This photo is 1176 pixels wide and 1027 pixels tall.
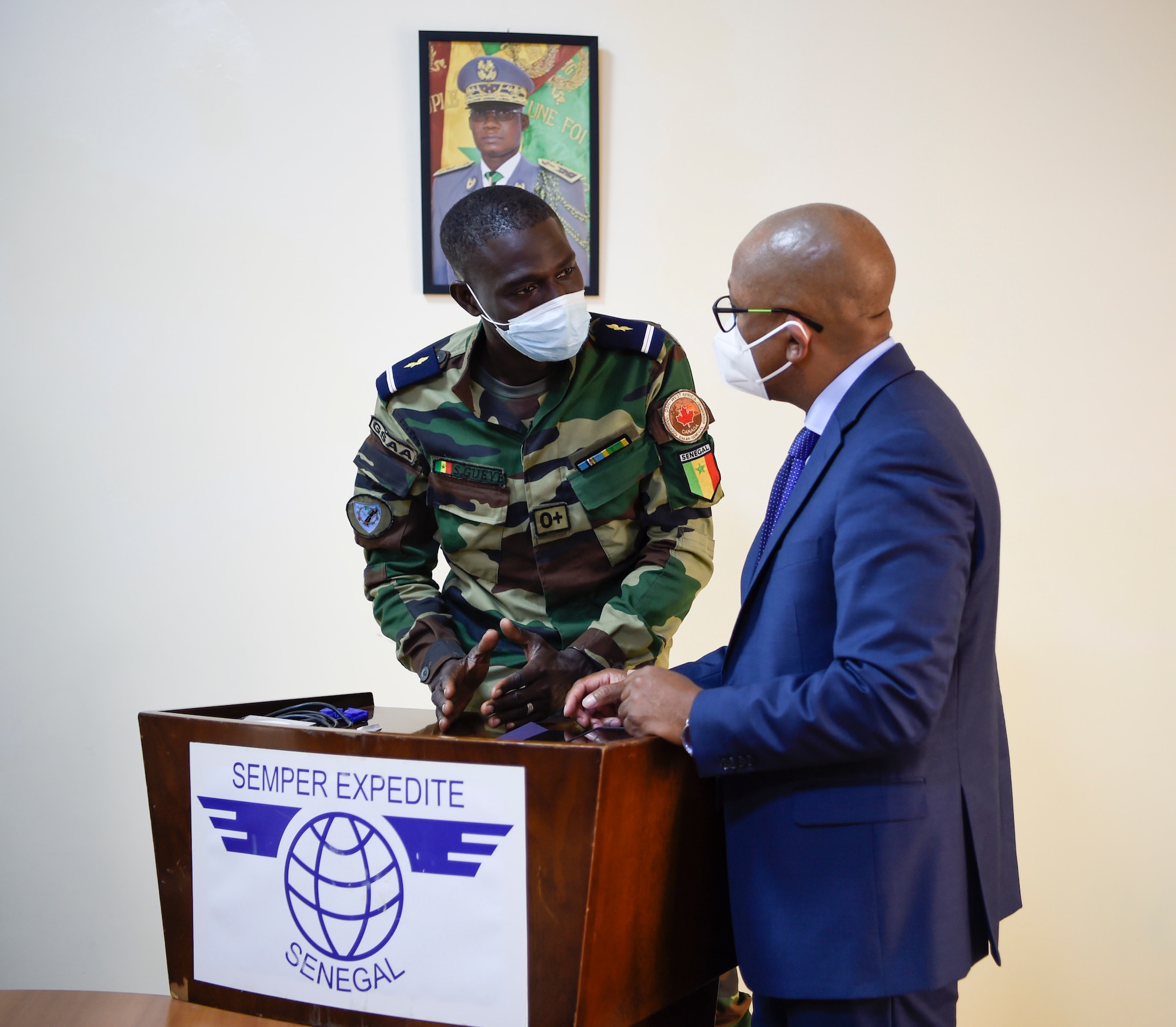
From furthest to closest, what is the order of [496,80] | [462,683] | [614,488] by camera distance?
[496,80], [614,488], [462,683]

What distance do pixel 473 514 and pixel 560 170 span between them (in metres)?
1.13

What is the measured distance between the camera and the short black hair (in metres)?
1.54

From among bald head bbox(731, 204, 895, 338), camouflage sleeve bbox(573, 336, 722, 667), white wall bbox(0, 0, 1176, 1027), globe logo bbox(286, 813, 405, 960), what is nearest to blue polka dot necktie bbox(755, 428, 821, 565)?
bald head bbox(731, 204, 895, 338)

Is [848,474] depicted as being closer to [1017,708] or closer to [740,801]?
[740,801]

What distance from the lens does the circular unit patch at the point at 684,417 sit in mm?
1608

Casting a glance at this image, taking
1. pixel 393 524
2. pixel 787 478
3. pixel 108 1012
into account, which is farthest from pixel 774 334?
pixel 108 1012

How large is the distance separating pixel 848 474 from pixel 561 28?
1760 millimetres

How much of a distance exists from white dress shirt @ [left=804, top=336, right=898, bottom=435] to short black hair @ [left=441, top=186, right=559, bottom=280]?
60cm

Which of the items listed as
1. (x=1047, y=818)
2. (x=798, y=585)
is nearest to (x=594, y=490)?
(x=798, y=585)

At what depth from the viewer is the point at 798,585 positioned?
1.07 metres

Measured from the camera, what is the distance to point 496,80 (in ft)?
7.65

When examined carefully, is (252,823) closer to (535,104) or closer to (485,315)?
(485,315)

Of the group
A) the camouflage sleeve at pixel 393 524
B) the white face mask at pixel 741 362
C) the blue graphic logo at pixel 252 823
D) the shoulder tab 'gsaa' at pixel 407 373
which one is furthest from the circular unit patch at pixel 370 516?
the white face mask at pixel 741 362

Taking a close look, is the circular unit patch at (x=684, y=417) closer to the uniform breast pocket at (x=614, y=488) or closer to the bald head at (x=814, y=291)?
the uniform breast pocket at (x=614, y=488)
